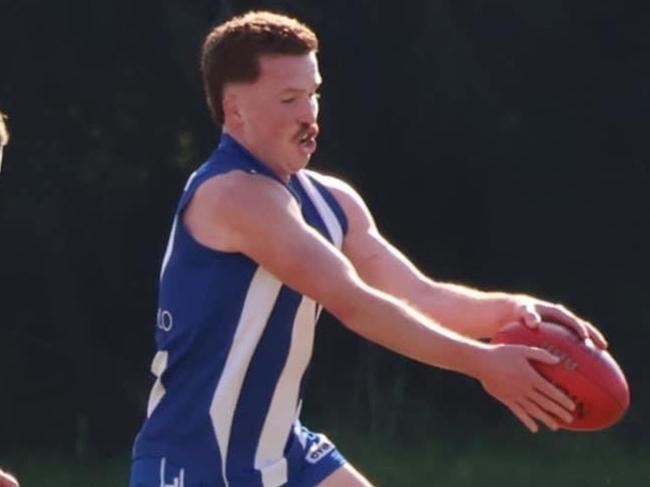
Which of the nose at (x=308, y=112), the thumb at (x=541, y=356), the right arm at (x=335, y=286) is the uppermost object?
the nose at (x=308, y=112)

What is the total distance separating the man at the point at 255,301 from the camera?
16.8 ft

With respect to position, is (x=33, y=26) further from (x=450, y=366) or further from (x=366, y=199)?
(x=450, y=366)

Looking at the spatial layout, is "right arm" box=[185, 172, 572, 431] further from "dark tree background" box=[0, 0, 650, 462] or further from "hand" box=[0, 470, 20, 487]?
"dark tree background" box=[0, 0, 650, 462]

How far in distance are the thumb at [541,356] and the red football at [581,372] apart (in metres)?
0.03

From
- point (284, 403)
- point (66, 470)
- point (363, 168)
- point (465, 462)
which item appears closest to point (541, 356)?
point (284, 403)

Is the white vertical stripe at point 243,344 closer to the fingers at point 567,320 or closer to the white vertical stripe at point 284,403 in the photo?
the white vertical stripe at point 284,403

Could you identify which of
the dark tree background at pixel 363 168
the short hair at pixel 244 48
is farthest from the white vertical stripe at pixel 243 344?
the dark tree background at pixel 363 168

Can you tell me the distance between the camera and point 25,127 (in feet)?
43.8

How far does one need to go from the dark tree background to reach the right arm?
791cm

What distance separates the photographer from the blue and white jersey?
5258 mm

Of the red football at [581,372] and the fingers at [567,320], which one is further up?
the fingers at [567,320]

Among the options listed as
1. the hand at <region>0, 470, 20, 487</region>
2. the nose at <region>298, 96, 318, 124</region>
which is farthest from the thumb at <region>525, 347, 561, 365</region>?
the hand at <region>0, 470, 20, 487</region>

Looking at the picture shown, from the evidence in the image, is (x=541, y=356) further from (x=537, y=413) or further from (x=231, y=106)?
(x=231, y=106)

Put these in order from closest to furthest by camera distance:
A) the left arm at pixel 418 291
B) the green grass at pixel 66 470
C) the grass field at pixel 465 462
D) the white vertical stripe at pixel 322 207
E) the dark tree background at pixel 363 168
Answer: the white vertical stripe at pixel 322 207 → the left arm at pixel 418 291 → the grass field at pixel 465 462 → the green grass at pixel 66 470 → the dark tree background at pixel 363 168
